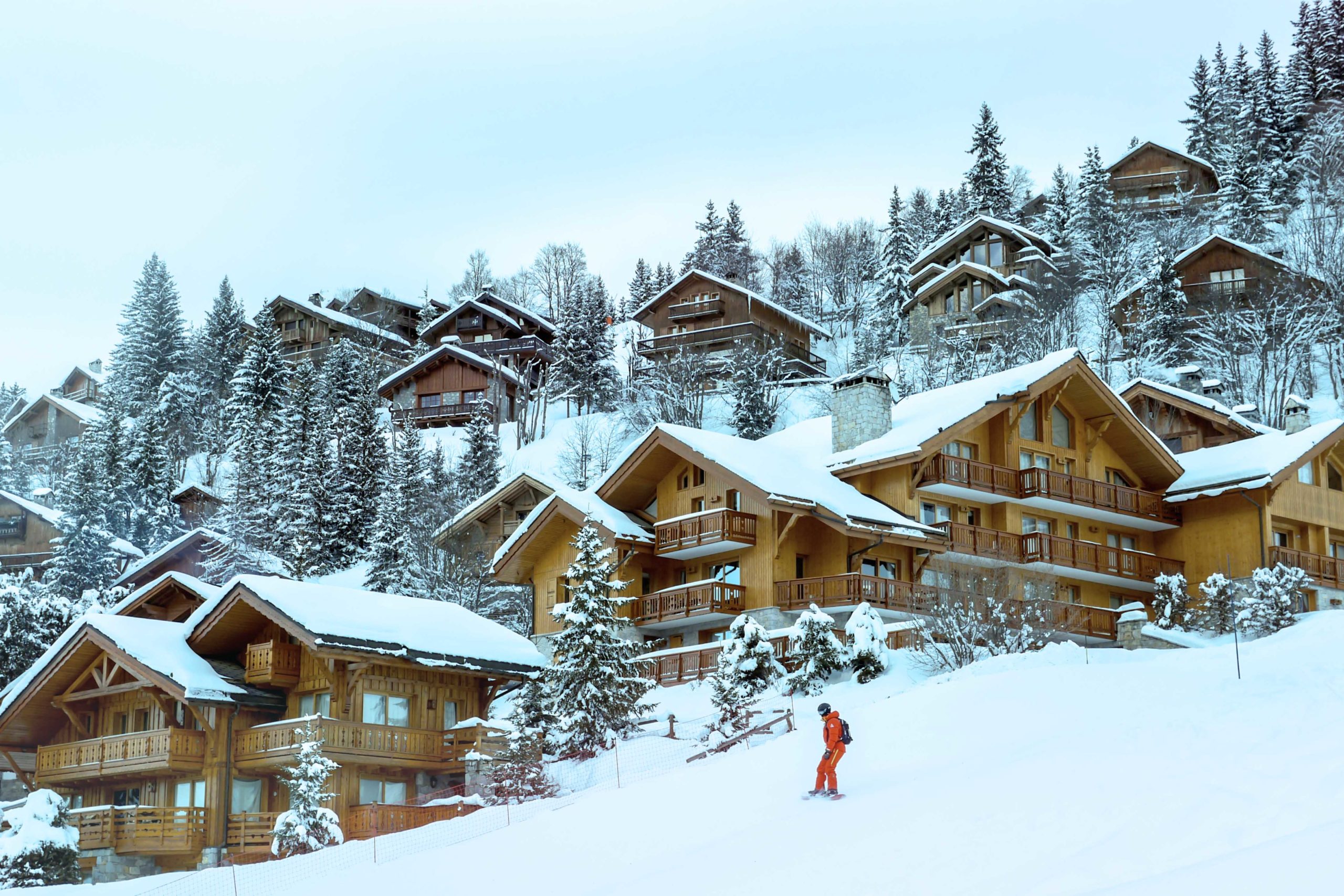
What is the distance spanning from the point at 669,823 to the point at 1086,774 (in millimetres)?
5990

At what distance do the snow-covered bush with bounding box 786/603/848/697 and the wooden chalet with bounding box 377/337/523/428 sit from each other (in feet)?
168

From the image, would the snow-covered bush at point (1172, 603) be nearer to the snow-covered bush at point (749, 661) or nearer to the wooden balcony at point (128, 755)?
the snow-covered bush at point (749, 661)

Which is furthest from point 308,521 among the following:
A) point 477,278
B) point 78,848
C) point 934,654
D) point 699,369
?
point 477,278

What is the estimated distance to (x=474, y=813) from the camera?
2523cm

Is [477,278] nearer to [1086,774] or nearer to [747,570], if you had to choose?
[747,570]

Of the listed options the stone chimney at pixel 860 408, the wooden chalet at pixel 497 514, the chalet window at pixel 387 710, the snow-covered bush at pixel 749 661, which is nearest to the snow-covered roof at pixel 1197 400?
the stone chimney at pixel 860 408

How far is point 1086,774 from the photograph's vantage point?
59.6 ft

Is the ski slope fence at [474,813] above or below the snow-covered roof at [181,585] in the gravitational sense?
below

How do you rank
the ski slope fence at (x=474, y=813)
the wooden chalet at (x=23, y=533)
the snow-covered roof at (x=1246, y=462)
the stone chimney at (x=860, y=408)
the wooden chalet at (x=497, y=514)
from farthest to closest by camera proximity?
the wooden chalet at (x=23, y=533), the wooden chalet at (x=497, y=514), the stone chimney at (x=860, y=408), the snow-covered roof at (x=1246, y=462), the ski slope fence at (x=474, y=813)

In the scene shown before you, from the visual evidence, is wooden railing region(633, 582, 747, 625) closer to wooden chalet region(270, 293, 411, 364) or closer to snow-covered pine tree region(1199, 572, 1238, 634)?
snow-covered pine tree region(1199, 572, 1238, 634)

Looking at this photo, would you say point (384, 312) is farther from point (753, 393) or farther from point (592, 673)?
point (592, 673)

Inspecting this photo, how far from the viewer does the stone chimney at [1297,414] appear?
48750 mm

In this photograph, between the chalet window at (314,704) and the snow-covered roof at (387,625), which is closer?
the snow-covered roof at (387,625)

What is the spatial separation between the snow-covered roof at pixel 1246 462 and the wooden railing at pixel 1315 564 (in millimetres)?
2298
